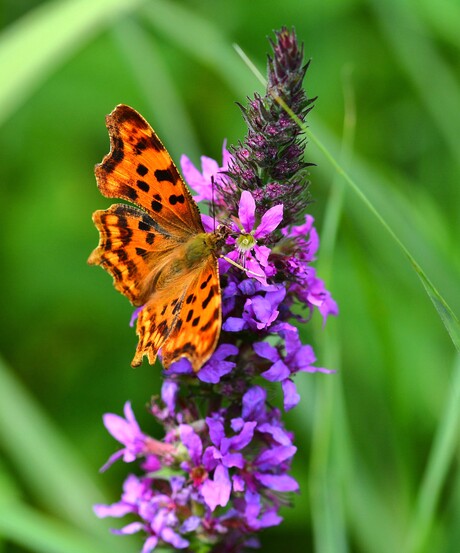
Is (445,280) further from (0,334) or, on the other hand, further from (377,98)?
(0,334)

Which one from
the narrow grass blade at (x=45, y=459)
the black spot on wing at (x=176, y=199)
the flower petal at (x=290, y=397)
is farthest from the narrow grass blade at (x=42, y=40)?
the flower petal at (x=290, y=397)

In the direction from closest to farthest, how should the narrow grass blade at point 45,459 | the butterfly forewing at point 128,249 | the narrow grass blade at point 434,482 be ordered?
the butterfly forewing at point 128,249
the narrow grass blade at point 434,482
the narrow grass blade at point 45,459

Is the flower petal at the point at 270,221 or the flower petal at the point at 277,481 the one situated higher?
the flower petal at the point at 270,221

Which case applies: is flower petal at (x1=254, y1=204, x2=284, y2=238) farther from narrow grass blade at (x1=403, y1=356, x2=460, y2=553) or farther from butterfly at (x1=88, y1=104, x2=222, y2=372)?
narrow grass blade at (x1=403, y1=356, x2=460, y2=553)

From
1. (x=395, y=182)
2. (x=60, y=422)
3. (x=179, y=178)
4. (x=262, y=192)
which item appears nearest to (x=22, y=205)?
(x=60, y=422)

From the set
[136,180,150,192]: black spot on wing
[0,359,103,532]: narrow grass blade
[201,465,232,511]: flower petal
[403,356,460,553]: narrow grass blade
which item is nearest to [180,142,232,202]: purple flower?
[136,180,150,192]: black spot on wing

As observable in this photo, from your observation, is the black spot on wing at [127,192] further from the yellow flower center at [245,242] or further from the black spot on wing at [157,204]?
the yellow flower center at [245,242]

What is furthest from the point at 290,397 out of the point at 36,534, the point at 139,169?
the point at 36,534
